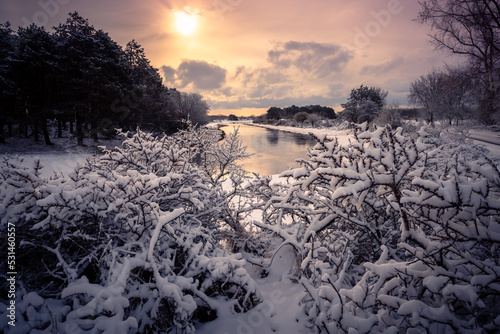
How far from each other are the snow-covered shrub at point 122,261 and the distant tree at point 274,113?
111 meters

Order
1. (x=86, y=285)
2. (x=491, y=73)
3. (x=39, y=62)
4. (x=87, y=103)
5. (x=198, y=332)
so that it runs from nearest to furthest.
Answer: (x=86, y=285), (x=198, y=332), (x=491, y=73), (x=39, y=62), (x=87, y=103)

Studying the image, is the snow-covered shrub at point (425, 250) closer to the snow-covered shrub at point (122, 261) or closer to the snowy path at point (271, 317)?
the snowy path at point (271, 317)

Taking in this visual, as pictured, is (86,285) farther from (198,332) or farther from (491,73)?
(491,73)

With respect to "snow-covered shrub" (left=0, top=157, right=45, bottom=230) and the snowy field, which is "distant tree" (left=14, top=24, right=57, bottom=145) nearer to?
"snow-covered shrub" (left=0, top=157, right=45, bottom=230)

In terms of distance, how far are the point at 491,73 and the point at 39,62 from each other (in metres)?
28.5

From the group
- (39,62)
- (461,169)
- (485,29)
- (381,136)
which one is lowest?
(461,169)

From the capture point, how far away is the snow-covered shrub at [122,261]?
182 centimetres

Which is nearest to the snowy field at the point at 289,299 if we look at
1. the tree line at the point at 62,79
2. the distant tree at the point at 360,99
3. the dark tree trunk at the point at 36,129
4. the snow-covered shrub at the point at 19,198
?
the snow-covered shrub at the point at 19,198

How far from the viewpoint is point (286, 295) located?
3133 millimetres

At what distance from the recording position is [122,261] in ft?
7.07

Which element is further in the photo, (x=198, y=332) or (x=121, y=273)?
(x=198, y=332)

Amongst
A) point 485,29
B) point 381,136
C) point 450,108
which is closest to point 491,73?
point 485,29

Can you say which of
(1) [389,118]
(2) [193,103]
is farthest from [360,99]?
(2) [193,103]

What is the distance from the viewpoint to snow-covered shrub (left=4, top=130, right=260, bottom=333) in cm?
182
